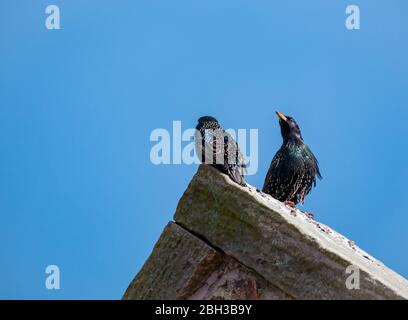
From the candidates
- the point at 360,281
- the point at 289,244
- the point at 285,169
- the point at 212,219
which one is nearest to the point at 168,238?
the point at 212,219

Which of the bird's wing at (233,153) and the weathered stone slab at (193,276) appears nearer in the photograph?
the weathered stone slab at (193,276)

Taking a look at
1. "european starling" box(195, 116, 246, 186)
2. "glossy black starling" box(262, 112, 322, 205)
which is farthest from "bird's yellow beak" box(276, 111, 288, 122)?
"european starling" box(195, 116, 246, 186)

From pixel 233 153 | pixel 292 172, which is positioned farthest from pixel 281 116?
pixel 233 153

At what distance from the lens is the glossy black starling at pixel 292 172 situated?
10.6m

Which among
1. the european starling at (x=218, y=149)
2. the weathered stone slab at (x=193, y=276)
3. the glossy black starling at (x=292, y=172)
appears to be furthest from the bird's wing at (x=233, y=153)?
the glossy black starling at (x=292, y=172)

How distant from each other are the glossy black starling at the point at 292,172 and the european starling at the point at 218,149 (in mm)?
3816

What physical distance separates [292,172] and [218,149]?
16.3ft

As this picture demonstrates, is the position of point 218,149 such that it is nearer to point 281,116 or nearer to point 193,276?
point 193,276

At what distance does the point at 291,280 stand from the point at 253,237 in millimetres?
332

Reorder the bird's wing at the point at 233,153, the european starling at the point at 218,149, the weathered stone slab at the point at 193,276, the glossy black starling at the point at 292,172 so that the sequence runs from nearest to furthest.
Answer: the weathered stone slab at the point at 193,276 < the european starling at the point at 218,149 < the bird's wing at the point at 233,153 < the glossy black starling at the point at 292,172

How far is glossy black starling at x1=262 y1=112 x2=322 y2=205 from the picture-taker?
10.6 metres

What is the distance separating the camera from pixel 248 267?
14.9 feet

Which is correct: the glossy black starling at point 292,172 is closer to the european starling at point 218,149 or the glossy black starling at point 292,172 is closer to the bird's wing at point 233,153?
the european starling at point 218,149

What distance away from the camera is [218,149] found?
18.9 ft
